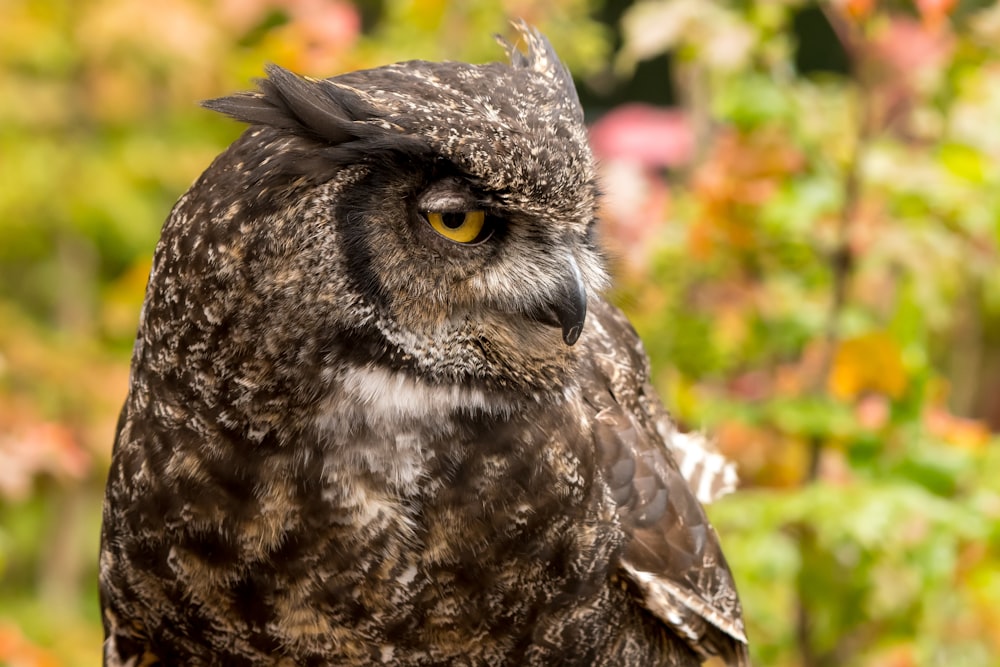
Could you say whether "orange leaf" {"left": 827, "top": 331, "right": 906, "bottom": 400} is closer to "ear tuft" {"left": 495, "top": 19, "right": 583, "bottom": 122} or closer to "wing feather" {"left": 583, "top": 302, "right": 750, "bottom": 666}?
"wing feather" {"left": 583, "top": 302, "right": 750, "bottom": 666}

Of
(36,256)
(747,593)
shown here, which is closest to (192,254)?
(747,593)

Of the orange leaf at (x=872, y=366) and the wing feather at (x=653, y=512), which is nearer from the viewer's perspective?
the wing feather at (x=653, y=512)

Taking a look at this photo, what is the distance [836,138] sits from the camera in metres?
3.11

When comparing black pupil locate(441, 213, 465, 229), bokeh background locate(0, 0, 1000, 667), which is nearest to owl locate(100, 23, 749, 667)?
black pupil locate(441, 213, 465, 229)

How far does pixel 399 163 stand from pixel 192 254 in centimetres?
34

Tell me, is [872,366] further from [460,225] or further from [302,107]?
[302,107]

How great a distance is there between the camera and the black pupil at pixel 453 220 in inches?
66.5

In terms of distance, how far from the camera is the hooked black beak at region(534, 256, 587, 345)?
1.82 m

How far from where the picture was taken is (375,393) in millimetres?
1802

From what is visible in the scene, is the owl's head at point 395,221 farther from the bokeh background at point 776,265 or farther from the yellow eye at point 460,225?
the bokeh background at point 776,265

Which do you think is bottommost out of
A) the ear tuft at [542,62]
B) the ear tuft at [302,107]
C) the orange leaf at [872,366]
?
the orange leaf at [872,366]

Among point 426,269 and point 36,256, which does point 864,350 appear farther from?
point 36,256

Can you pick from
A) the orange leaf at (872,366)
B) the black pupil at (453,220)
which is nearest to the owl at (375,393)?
the black pupil at (453,220)

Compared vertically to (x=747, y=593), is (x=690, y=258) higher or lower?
higher
